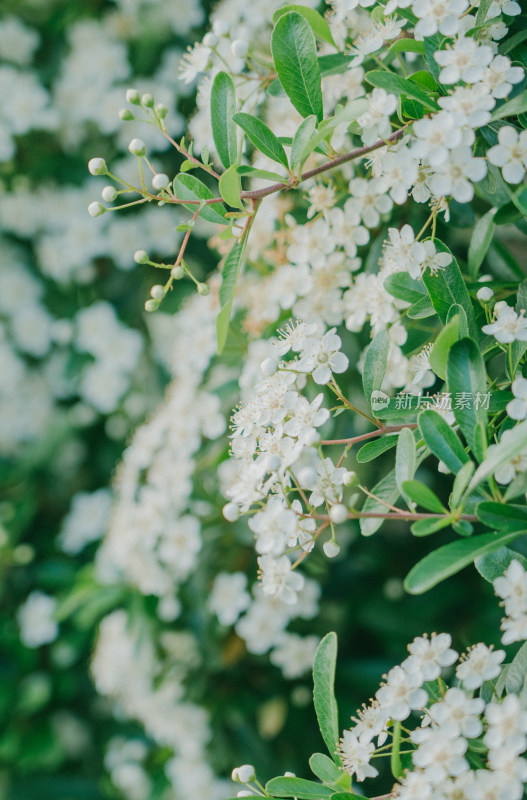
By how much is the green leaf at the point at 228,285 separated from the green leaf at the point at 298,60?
163mm

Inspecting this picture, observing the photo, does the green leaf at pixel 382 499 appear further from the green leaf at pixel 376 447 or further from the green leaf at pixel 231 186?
the green leaf at pixel 231 186

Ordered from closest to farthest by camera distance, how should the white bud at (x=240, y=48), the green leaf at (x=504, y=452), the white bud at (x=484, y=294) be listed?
1. the green leaf at (x=504, y=452)
2. the white bud at (x=484, y=294)
3. the white bud at (x=240, y=48)

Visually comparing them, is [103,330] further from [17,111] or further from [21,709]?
[21,709]

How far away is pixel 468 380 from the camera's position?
594 mm

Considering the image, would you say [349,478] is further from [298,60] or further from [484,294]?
[298,60]

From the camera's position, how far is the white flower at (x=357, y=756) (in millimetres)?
649

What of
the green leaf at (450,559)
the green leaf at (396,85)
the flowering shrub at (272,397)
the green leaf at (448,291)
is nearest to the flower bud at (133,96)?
the flowering shrub at (272,397)

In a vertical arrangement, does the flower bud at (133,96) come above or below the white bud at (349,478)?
above

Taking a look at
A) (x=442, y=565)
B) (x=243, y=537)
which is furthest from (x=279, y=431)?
(x=243, y=537)

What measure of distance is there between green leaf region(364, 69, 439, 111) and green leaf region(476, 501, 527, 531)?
0.37 metres

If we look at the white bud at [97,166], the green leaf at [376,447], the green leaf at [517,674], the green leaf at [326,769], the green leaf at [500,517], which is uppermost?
the white bud at [97,166]

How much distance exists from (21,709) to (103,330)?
0.99 meters

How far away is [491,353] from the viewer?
0.79 m

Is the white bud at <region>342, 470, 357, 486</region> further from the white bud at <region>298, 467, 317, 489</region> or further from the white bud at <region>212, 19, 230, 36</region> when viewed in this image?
the white bud at <region>212, 19, 230, 36</region>
